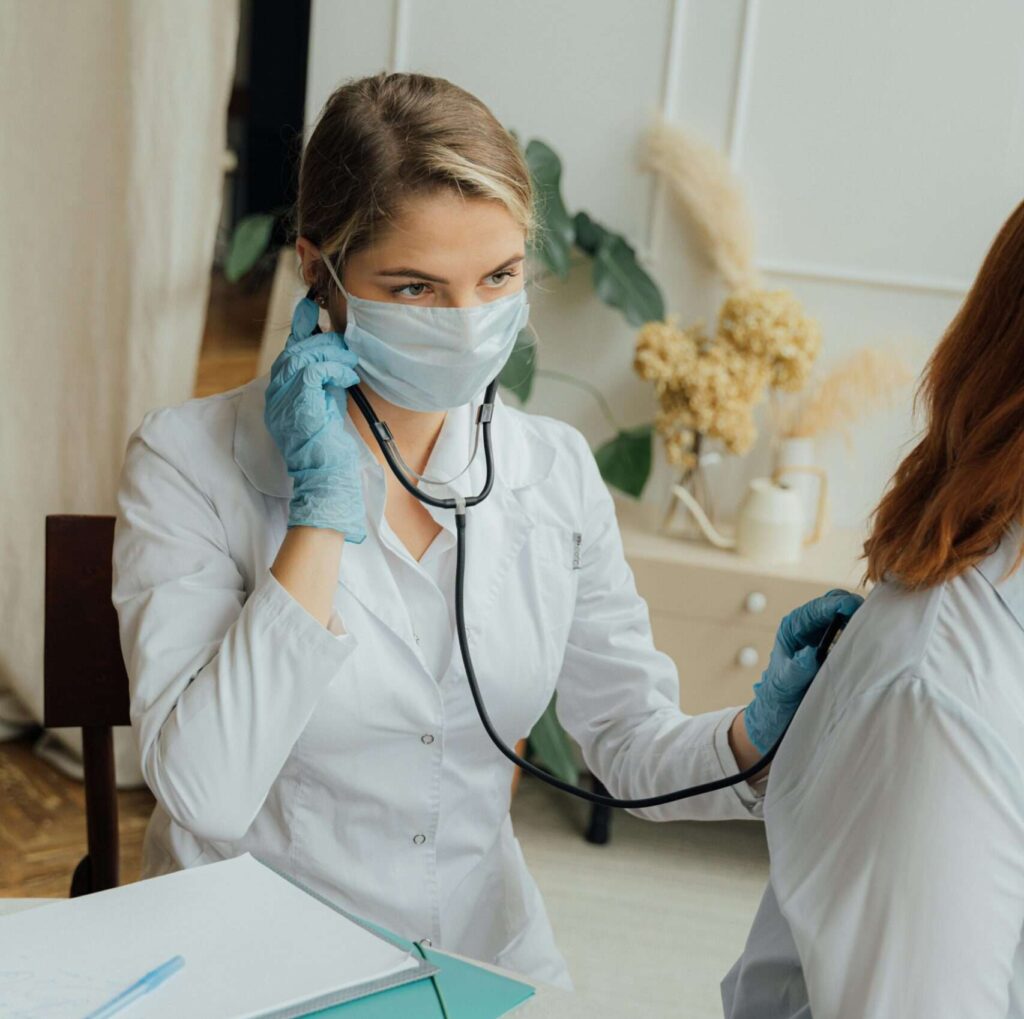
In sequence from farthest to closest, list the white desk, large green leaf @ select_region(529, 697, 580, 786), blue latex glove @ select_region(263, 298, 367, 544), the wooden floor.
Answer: large green leaf @ select_region(529, 697, 580, 786) → the wooden floor → blue latex glove @ select_region(263, 298, 367, 544) → the white desk

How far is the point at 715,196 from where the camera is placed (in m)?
2.47

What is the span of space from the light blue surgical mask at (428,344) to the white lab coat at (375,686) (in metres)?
0.09

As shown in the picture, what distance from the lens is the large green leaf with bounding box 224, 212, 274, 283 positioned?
8.43 ft

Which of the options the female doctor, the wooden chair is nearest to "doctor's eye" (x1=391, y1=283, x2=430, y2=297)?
the female doctor

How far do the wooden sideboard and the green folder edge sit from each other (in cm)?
149

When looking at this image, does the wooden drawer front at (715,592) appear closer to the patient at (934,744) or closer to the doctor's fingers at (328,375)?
the doctor's fingers at (328,375)

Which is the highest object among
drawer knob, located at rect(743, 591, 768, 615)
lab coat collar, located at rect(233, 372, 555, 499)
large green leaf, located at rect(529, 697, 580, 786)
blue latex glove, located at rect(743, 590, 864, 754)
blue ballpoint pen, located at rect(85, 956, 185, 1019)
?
lab coat collar, located at rect(233, 372, 555, 499)

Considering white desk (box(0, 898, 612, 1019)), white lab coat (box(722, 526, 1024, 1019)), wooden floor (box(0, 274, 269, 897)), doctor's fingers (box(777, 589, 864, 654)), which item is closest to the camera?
white lab coat (box(722, 526, 1024, 1019))

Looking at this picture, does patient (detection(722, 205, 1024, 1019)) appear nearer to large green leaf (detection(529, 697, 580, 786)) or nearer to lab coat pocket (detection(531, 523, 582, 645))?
lab coat pocket (detection(531, 523, 582, 645))

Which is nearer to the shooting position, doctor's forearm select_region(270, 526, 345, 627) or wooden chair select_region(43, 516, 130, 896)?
doctor's forearm select_region(270, 526, 345, 627)

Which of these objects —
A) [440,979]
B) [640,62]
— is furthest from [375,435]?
[640,62]

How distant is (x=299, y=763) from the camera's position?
4.17 ft

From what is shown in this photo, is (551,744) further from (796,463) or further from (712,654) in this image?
(796,463)

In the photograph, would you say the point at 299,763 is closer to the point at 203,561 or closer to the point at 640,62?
the point at 203,561
